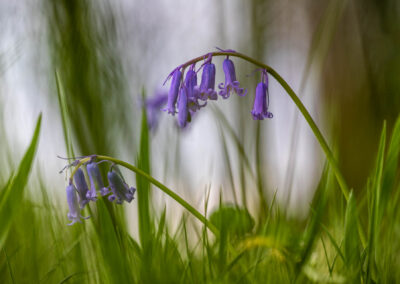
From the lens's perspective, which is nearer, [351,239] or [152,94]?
[351,239]

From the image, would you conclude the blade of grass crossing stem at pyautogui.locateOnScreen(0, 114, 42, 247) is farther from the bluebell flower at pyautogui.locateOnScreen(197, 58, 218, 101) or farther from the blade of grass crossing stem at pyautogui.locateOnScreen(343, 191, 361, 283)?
the blade of grass crossing stem at pyautogui.locateOnScreen(343, 191, 361, 283)

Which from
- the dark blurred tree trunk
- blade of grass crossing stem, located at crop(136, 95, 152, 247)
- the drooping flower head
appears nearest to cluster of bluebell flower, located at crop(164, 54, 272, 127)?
the drooping flower head

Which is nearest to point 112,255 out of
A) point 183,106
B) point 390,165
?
point 183,106

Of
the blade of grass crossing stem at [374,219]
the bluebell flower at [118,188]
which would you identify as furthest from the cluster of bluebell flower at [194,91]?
the blade of grass crossing stem at [374,219]

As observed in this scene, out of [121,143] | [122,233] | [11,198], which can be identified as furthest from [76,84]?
[11,198]

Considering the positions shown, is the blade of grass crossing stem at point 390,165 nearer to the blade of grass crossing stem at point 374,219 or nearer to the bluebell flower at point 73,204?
the blade of grass crossing stem at point 374,219

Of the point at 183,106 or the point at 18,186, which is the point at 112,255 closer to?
the point at 18,186
